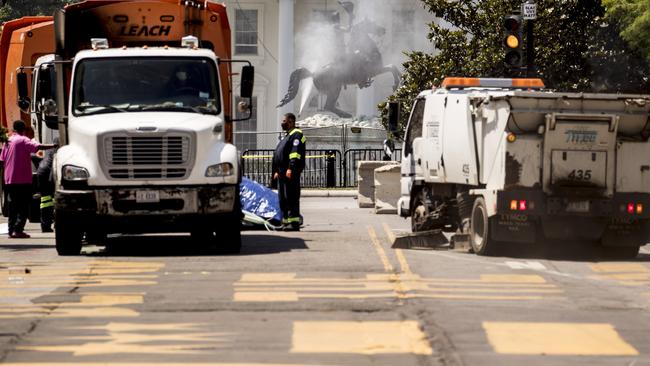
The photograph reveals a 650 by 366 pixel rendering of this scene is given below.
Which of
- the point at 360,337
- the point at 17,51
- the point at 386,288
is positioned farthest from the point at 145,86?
the point at 17,51

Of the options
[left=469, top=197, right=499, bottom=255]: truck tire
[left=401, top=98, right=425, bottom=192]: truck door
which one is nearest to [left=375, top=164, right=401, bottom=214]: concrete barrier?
[left=401, top=98, right=425, bottom=192]: truck door

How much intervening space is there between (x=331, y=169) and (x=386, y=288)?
1196 inches

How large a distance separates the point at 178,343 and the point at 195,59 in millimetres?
9059

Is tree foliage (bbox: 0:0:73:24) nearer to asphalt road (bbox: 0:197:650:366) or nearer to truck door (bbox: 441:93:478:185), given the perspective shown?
truck door (bbox: 441:93:478:185)

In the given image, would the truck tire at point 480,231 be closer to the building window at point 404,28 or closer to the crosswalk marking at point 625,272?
the crosswalk marking at point 625,272

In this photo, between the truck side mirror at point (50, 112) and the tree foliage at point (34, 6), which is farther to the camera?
the tree foliage at point (34, 6)

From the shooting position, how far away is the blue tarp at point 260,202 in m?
23.5

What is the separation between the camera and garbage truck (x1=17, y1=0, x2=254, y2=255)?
17594 millimetres

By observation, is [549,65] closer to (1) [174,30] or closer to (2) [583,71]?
(2) [583,71]

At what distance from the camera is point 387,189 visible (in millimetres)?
30641

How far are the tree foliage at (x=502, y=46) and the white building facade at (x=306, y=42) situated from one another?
23.5m

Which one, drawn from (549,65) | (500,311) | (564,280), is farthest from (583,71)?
(500,311)

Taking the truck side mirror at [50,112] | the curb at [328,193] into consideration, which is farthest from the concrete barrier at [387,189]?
the truck side mirror at [50,112]

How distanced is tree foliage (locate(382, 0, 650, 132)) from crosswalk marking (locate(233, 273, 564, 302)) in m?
24.1
